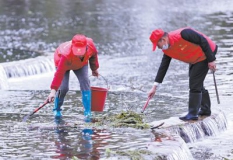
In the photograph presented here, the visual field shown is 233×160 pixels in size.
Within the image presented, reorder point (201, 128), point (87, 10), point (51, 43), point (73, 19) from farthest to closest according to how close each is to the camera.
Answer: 1. point (87, 10)
2. point (73, 19)
3. point (51, 43)
4. point (201, 128)

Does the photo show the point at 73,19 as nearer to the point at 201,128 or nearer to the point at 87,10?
the point at 87,10

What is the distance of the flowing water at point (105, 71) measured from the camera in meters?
8.86

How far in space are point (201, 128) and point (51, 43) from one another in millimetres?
11809

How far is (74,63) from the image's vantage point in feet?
31.6

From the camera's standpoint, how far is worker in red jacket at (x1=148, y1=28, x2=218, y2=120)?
940 centimetres

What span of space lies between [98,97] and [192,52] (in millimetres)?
1521

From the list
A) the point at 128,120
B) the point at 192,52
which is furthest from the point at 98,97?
A: the point at 192,52

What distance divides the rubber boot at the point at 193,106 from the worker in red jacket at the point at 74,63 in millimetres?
1362

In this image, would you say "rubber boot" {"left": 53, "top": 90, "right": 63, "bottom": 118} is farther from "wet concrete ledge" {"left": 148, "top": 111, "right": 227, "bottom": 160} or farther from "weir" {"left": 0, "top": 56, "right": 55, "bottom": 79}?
"weir" {"left": 0, "top": 56, "right": 55, "bottom": 79}

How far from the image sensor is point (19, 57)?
727 inches

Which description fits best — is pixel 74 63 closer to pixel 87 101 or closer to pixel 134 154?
pixel 87 101

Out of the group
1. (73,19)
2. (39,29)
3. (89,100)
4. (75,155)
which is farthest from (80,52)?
(73,19)

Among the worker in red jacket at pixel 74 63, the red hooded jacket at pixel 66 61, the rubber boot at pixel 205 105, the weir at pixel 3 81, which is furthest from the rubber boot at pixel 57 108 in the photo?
the weir at pixel 3 81

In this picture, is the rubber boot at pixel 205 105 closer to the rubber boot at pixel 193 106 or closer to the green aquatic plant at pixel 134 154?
the rubber boot at pixel 193 106
